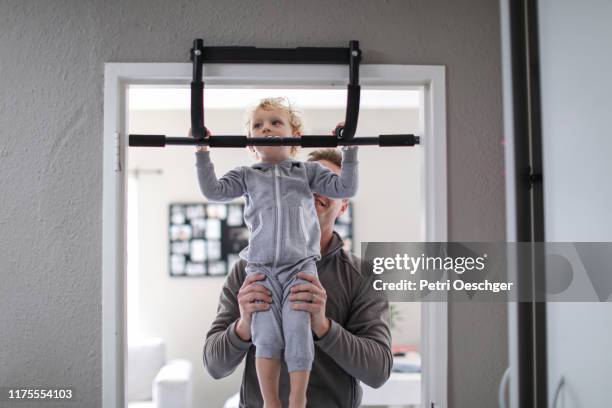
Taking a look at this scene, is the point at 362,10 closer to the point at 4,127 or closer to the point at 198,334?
the point at 4,127

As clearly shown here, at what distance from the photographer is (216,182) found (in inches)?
52.0

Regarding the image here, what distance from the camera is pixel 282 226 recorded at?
1303mm

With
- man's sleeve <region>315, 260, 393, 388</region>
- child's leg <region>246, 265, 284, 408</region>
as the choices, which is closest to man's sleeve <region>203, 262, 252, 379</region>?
child's leg <region>246, 265, 284, 408</region>

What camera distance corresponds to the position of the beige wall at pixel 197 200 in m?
4.23

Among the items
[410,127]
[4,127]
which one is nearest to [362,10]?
[4,127]

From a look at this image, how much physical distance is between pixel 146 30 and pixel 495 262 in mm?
1093

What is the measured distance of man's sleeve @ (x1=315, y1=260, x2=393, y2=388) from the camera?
136cm

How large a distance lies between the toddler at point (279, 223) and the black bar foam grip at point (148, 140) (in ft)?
0.34

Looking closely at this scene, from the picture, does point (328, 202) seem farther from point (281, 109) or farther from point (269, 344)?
point (269, 344)

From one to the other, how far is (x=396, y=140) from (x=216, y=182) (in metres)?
0.46

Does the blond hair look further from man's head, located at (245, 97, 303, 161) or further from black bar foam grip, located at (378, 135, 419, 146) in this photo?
black bar foam grip, located at (378, 135, 419, 146)

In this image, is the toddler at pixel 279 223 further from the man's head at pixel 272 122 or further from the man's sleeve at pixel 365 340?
the man's sleeve at pixel 365 340

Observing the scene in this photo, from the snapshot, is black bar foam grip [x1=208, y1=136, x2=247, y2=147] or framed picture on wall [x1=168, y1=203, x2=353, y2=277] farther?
framed picture on wall [x1=168, y1=203, x2=353, y2=277]

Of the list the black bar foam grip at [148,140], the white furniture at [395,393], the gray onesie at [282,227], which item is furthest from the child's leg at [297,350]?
the white furniture at [395,393]
